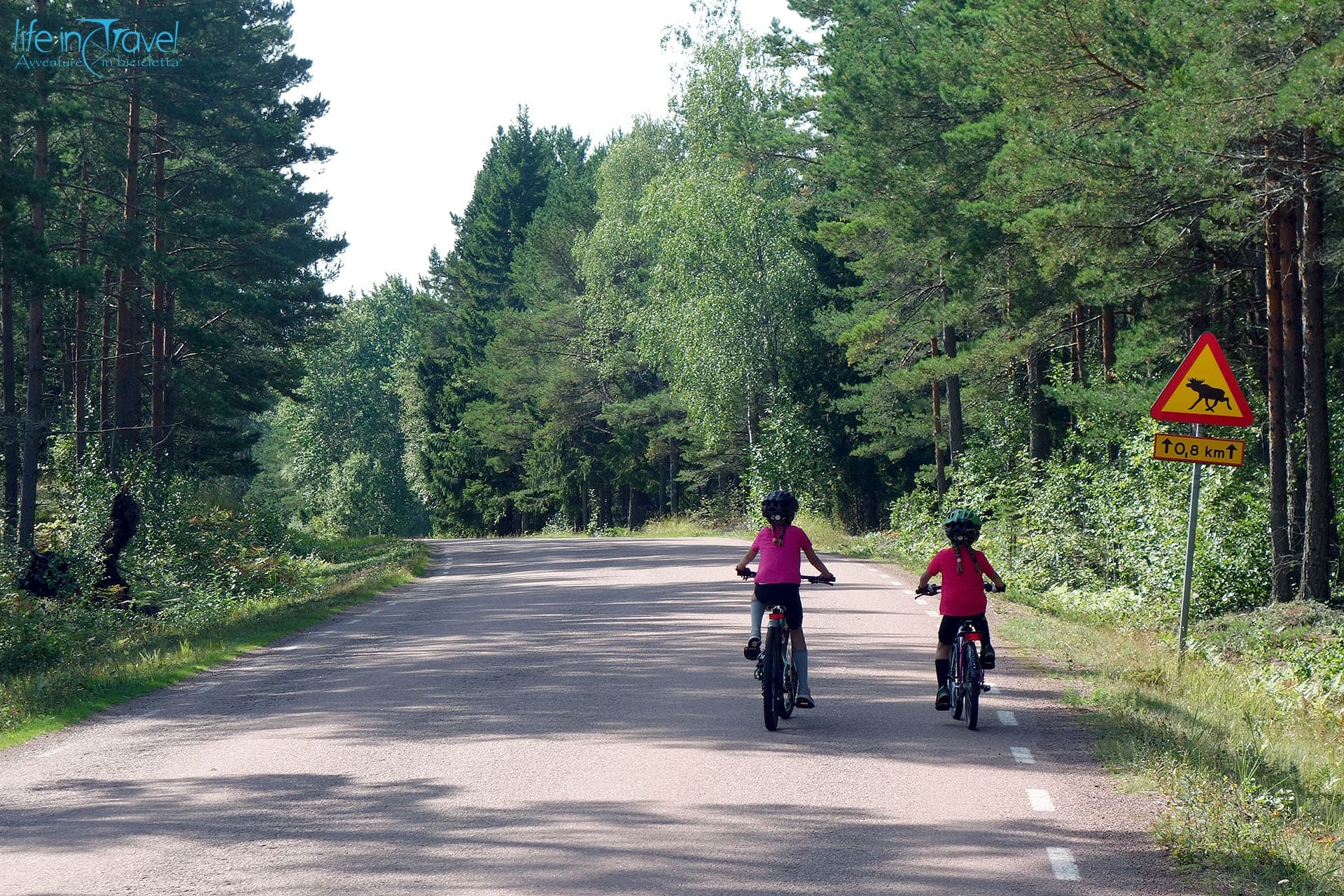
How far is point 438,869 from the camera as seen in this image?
20.7ft

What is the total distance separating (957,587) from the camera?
10375 millimetres

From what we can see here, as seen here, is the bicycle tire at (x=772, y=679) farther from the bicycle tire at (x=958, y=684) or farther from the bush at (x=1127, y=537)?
the bush at (x=1127, y=537)

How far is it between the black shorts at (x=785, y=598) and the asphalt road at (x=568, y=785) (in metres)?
0.83

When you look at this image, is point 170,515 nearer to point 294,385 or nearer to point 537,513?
point 294,385

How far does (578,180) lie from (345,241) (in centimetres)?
3268

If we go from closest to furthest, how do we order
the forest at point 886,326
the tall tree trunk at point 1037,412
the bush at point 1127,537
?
the forest at point 886,326 → the bush at point 1127,537 → the tall tree trunk at point 1037,412

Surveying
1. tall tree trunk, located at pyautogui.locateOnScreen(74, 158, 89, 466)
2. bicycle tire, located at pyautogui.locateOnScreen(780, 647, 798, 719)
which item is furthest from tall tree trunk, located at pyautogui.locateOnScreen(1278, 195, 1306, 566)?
tall tree trunk, located at pyautogui.locateOnScreen(74, 158, 89, 466)

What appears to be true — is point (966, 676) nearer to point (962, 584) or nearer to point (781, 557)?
point (962, 584)

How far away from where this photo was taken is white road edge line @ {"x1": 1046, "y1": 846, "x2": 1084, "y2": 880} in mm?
6203

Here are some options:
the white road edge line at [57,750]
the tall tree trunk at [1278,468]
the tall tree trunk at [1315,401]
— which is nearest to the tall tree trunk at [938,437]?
the tall tree trunk at [1278,468]

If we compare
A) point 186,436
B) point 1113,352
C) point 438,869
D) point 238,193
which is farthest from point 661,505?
point 438,869

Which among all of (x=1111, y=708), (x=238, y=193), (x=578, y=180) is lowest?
(x=1111, y=708)

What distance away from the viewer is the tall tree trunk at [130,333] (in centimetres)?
2859

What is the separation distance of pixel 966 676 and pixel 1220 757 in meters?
1.94
